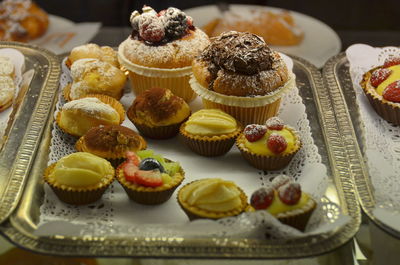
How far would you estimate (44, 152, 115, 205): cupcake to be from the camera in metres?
2.21

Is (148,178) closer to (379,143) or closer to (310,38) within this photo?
(379,143)

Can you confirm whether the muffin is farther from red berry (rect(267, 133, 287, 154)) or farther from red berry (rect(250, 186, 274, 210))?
red berry (rect(250, 186, 274, 210))

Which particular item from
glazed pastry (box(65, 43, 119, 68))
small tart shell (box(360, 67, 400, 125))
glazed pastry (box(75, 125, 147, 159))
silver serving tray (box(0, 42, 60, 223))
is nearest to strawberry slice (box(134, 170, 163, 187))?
glazed pastry (box(75, 125, 147, 159))

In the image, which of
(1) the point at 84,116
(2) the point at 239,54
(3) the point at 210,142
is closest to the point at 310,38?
(2) the point at 239,54

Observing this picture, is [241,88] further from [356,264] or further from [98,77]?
[356,264]

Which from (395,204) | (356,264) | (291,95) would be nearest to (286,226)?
(356,264)

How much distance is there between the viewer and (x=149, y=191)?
2191 millimetres

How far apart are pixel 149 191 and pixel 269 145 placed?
1.74 feet

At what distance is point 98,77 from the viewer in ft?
9.36

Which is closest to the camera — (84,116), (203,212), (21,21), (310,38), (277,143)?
(203,212)

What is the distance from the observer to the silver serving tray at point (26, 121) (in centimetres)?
230

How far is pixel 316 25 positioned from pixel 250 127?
1613mm

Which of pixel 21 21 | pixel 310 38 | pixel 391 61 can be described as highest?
pixel 391 61

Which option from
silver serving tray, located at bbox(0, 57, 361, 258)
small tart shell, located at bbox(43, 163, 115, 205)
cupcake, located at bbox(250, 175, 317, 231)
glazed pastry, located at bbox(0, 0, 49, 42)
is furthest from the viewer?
glazed pastry, located at bbox(0, 0, 49, 42)
